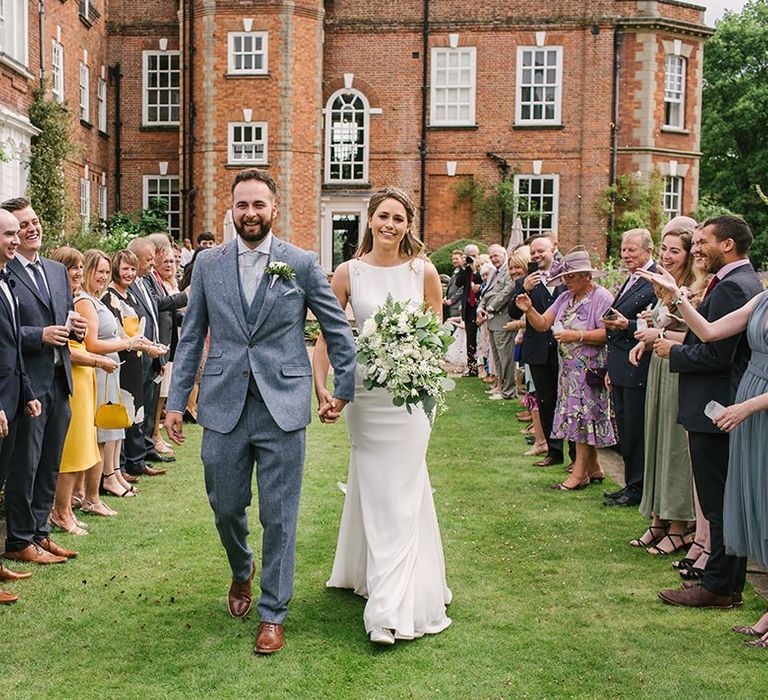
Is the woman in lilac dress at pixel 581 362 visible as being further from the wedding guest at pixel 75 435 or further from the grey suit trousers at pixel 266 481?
the grey suit trousers at pixel 266 481

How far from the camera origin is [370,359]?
5.40 m

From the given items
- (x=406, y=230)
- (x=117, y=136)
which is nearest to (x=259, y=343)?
(x=406, y=230)

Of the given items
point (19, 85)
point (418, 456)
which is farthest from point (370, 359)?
point (19, 85)

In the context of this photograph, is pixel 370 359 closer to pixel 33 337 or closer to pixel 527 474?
pixel 33 337

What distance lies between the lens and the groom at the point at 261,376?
5.12 metres

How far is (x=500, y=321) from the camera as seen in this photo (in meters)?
14.7

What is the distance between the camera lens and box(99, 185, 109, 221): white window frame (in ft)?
103

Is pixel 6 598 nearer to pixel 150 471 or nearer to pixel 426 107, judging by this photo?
pixel 150 471

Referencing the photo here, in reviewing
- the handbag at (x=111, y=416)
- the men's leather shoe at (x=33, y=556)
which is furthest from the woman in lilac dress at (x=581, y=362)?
the men's leather shoe at (x=33, y=556)

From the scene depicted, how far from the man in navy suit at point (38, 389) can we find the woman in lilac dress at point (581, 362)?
13.9 ft

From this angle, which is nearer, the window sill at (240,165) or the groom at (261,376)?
the groom at (261,376)

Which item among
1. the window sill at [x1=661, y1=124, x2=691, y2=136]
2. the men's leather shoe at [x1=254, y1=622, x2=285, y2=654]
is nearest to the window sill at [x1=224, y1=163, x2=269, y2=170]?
the window sill at [x1=661, y1=124, x2=691, y2=136]

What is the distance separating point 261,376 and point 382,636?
1501mm

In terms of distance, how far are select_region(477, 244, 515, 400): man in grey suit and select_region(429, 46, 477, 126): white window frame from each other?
1623cm
